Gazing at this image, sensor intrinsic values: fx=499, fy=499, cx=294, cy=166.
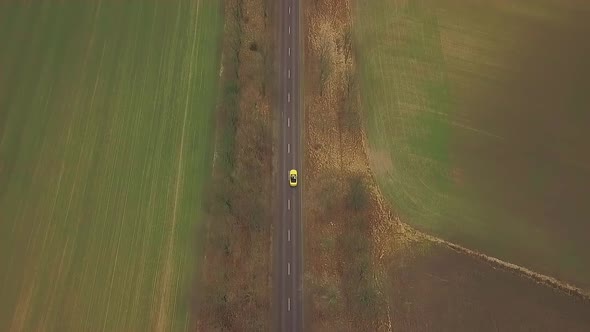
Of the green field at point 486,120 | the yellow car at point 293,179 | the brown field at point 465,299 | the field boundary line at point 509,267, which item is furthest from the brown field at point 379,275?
the green field at point 486,120

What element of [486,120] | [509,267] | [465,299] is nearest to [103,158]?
[465,299]

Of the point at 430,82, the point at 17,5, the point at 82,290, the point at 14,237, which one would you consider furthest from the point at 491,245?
the point at 17,5

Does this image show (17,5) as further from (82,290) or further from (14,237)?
(82,290)

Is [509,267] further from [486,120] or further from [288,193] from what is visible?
[288,193]

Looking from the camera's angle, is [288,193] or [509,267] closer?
[509,267]

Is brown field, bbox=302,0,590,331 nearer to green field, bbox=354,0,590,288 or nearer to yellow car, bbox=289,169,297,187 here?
yellow car, bbox=289,169,297,187

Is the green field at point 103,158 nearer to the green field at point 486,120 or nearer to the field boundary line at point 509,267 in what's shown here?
the green field at point 486,120

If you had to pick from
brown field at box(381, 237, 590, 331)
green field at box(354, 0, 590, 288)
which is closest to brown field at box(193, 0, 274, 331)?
green field at box(354, 0, 590, 288)
